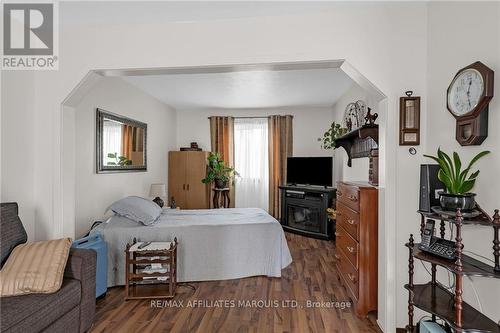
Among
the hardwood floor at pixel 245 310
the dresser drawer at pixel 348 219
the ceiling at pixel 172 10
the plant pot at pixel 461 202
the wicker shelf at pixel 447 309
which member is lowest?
the hardwood floor at pixel 245 310

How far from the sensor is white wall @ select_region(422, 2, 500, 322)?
1.57 meters

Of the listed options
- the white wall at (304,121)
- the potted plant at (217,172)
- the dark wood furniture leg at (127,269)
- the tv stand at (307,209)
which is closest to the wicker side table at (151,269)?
the dark wood furniture leg at (127,269)

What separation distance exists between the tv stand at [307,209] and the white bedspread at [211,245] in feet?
6.43

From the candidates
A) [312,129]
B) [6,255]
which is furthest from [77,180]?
[312,129]

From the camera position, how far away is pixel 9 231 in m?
2.11

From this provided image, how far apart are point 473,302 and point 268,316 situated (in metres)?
1.56

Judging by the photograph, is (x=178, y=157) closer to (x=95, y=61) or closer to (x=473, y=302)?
(x=95, y=61)

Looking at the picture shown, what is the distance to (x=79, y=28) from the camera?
2.54 m

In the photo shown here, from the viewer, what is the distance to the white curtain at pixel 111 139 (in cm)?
380

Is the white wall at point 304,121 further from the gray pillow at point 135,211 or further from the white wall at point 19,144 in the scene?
the white wall at point 19,144

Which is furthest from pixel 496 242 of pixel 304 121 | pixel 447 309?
pixel 304 121

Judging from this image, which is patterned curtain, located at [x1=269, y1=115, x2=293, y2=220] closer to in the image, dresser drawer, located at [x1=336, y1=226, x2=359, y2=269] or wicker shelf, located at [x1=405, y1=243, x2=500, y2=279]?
dresser drawer, located at [x1=336, y1=226, x2=359, y2=269]

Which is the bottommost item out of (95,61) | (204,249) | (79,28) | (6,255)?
(204,249)

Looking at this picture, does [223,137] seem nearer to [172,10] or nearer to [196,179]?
[196,179]
